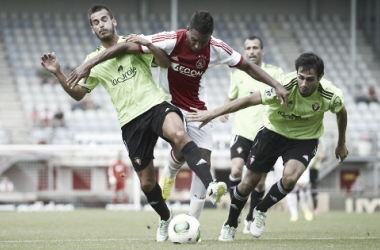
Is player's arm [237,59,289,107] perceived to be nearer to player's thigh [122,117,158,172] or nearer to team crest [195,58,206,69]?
team crest [195,58,206,69]

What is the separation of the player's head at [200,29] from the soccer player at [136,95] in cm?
40

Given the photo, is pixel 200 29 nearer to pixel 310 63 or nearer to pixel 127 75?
pixel 127 75

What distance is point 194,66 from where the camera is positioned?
23.0ft

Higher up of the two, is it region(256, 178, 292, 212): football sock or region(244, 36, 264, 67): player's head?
region(244, 36, 264, 67): player's head

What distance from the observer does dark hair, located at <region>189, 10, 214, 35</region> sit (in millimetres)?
6398

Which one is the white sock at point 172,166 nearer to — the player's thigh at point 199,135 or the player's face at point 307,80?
the player's thigh at point 199,135

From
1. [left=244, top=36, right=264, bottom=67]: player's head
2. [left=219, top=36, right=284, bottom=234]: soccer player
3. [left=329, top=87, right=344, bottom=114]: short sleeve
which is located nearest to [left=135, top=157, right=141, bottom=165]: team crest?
[left=329, top=87, right=344, bottom=114]: short sleeve

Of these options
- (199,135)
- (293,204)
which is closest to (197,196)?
(199,135)

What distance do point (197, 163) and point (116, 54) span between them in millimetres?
1505

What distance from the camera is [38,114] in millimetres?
23031

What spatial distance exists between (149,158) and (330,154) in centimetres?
1692

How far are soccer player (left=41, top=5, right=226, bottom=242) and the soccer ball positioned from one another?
800 mm

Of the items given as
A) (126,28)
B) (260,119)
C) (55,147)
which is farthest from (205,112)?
(126,28)

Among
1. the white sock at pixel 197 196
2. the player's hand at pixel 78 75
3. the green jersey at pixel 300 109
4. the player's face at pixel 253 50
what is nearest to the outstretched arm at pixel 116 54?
the player's hand at pixel 78 75
